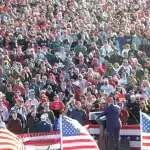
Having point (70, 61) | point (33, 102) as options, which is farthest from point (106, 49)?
point (33, 102)

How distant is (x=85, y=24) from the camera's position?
1427 inches

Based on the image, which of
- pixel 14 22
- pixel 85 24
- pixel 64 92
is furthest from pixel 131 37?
pixel 64 92

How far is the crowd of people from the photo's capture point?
24078 mm

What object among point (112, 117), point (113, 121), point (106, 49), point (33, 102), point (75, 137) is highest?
point (106, 49)

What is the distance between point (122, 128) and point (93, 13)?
16063 mm

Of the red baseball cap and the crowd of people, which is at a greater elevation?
the crowd of people

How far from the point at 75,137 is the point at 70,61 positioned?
1384 centimetres

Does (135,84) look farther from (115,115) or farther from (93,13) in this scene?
(93,13)

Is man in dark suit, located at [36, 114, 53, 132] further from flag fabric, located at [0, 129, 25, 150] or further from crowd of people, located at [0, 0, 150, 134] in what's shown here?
flag fabric, located at [0, 129, 25, 150]

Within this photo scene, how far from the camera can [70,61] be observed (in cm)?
2988

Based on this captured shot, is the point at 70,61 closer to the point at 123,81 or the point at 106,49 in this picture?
the point at 106,49

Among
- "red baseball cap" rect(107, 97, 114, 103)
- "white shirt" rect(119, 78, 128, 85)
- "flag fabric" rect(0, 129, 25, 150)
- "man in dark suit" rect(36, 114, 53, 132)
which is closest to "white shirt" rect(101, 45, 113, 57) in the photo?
"white shirt" rect(119, 78, 128, 85)

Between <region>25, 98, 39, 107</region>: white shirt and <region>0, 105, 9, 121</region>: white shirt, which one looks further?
<region>25, 98, 39, 107</region>: white shirt

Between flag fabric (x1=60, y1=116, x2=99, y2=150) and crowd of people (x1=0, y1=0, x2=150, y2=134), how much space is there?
6208 millimetres
